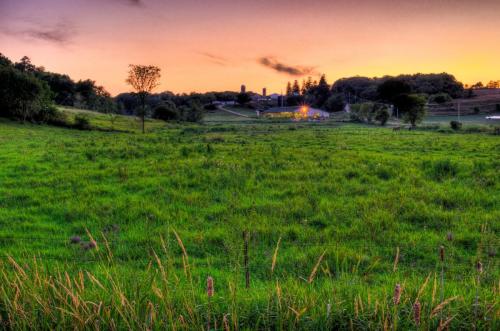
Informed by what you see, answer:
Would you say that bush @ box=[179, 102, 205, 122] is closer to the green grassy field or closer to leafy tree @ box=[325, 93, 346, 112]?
leafy tree @ box=[325, 93, 346, 112]

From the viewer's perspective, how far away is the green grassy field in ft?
11.9

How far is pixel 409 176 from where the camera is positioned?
13695 millimetres

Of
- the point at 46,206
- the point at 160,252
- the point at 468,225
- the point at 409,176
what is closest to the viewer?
the point at 160,252

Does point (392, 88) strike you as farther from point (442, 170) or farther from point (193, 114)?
point (442, 170)

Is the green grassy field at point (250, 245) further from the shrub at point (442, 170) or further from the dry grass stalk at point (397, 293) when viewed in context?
the dry grass stalk at point (397, 293)

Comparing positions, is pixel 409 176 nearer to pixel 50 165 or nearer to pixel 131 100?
pixel 50 165

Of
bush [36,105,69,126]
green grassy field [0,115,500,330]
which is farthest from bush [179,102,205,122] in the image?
green grassy field [0,115,500,330]

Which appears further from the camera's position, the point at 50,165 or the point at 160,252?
the point at 50,165

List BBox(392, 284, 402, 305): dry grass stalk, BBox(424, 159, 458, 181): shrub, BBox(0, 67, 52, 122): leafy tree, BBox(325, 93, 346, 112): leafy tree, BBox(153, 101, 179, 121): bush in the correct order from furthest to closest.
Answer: BBox(325, 93, 346, 112): leafy tree < BBox(153, 101, 179, 121): bush < BBox(0, 67, 52, 122): leafy tree < BBox(424, 159, 458, 181): shrub < BBox(392, 284, 402, 305): dry grass stalk

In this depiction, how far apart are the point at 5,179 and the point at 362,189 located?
45.7ft

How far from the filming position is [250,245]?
7.25 m

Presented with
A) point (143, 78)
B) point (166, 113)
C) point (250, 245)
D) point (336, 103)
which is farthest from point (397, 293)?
point (336, 103)

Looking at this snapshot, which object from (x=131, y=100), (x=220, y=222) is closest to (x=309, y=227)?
(x=220, y=222)

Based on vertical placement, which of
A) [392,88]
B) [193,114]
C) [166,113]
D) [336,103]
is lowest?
[193,114]
